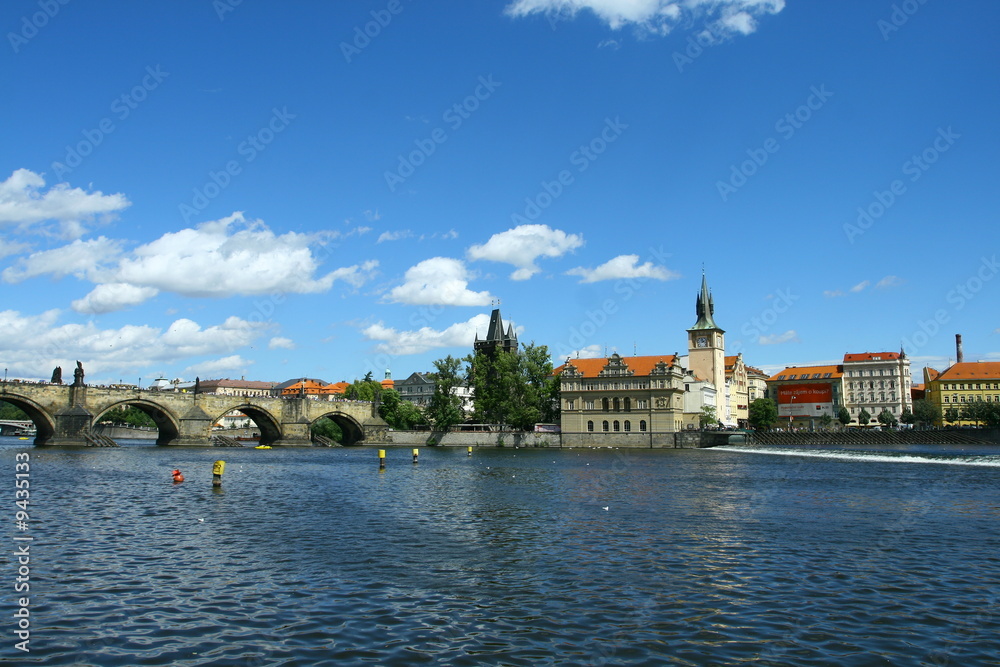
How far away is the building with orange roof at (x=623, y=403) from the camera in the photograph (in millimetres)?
109688

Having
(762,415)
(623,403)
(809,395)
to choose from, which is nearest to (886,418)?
(809,395)

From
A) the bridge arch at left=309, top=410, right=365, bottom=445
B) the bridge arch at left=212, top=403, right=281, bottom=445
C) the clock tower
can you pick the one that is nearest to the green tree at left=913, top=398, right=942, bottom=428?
the clock tower

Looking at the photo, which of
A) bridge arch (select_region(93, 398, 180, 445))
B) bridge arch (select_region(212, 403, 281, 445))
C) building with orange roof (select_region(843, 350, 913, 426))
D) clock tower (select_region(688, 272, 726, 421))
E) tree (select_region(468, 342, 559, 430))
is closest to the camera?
bridge arch (select_region(93, 398, 180, 445))

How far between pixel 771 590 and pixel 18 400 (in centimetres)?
8130

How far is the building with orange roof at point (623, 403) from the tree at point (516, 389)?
3.96 metres

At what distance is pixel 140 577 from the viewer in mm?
16328

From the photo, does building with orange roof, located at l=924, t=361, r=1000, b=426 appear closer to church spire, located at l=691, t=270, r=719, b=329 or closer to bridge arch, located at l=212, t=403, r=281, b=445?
church spire, located at l=691, t=270, r=719, b=329

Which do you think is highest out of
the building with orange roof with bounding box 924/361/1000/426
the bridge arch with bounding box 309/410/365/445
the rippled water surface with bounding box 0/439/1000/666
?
the building with orange roof with bounding box 924/361/1000/426

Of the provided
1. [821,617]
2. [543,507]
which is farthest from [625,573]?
[543,507]

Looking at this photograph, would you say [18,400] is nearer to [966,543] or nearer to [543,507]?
[543,507]

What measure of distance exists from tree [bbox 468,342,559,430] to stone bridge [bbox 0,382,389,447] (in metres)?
16.6

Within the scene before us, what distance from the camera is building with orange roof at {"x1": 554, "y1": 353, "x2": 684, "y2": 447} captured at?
10969cm

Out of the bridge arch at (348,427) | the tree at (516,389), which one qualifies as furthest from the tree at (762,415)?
the bridge arch at (348,427)

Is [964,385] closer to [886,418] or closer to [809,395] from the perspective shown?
[886,418]
